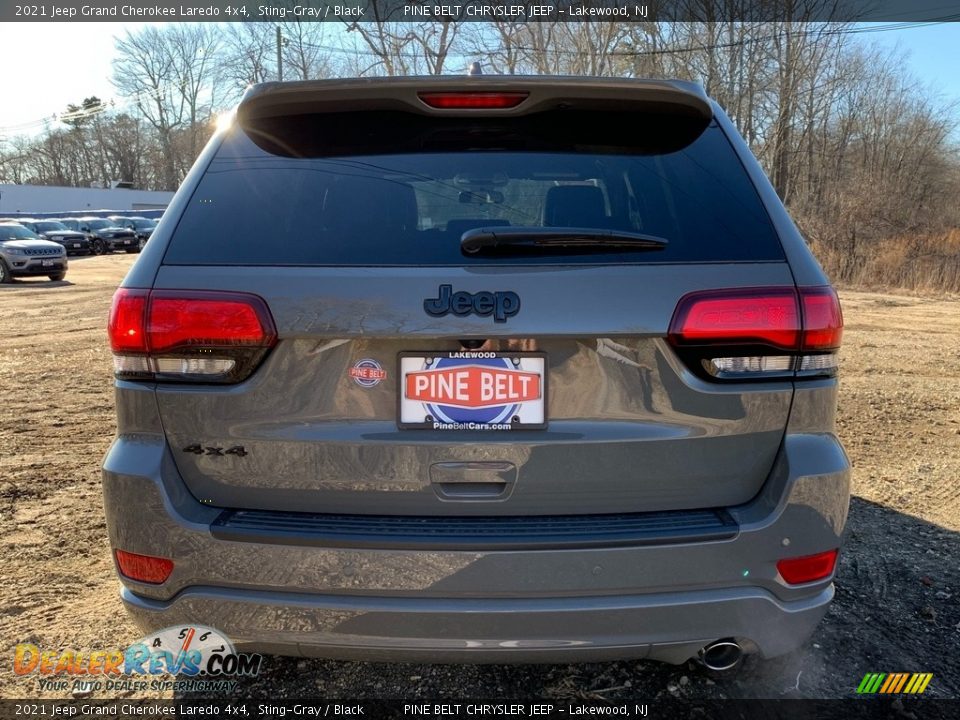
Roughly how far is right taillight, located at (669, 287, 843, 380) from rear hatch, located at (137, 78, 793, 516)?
1.1 inches

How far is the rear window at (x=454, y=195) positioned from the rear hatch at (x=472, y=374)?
10 millimetres

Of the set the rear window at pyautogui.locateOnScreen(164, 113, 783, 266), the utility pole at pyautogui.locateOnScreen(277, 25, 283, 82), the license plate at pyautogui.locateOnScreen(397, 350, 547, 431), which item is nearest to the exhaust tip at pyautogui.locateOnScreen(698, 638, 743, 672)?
the license plate at pyautogui.locateOnScreen(397, 350, 547, 431)

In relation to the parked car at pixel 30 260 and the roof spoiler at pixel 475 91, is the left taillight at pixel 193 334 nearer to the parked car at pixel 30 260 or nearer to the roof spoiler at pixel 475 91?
the roof spoiler at pixel 475 91

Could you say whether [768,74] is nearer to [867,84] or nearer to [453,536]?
[867,84]

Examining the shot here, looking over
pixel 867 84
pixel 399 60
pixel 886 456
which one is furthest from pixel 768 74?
pixel 886 456

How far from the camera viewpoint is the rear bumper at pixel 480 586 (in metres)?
1.71

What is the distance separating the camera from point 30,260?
20078 millimetres

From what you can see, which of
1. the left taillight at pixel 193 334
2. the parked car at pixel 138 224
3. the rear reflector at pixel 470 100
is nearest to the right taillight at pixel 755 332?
the rear reflector at pixel 470 100

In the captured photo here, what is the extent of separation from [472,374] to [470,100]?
0.82 m

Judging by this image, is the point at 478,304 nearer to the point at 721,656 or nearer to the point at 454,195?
the point at 454,195

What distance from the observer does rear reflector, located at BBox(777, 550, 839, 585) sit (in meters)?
1.80

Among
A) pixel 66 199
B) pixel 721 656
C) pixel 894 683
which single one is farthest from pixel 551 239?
pixel 66 199

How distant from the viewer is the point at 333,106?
1992mm

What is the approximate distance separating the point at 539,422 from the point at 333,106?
1.08 m
